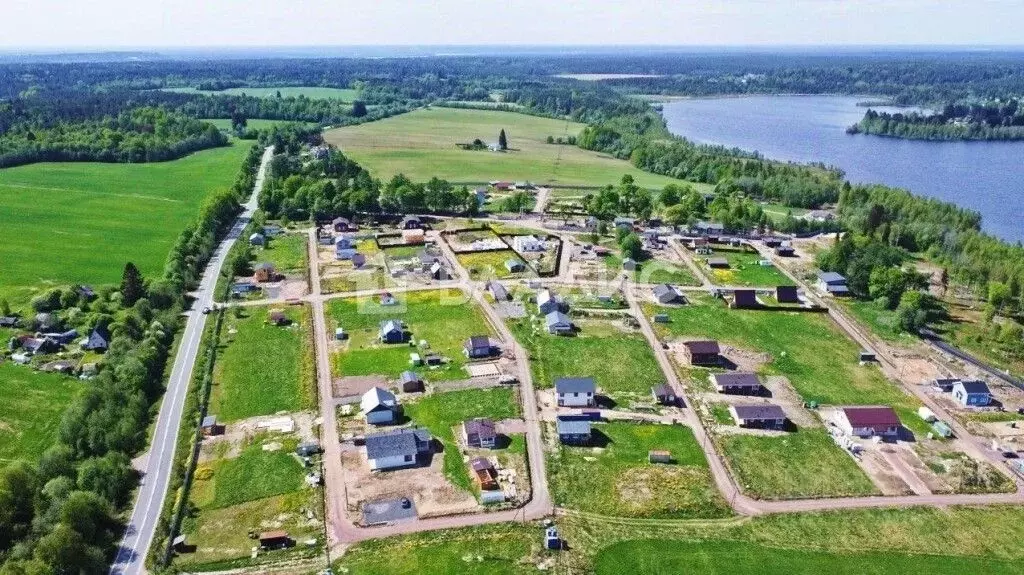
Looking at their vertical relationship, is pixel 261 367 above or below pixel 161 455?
above

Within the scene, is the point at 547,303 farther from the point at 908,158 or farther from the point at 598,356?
the point at 908,158

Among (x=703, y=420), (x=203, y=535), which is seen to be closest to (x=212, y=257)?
(x=203, y=535)

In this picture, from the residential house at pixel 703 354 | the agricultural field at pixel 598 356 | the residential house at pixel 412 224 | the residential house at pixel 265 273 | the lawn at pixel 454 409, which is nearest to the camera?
the lawn at pixel 454 409

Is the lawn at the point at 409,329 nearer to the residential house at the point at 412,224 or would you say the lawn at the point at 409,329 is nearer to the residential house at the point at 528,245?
the residential house at the point at 528,245

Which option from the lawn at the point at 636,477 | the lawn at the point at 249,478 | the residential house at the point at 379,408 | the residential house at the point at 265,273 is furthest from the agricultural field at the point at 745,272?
the lawn at the point at 249,478

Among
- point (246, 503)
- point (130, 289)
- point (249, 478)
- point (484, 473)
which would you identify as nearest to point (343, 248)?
point (130, 289)

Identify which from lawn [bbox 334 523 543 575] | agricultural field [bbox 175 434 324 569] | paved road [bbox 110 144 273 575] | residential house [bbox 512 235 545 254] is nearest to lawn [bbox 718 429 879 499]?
lawn [bbox 334 523 543 575]
